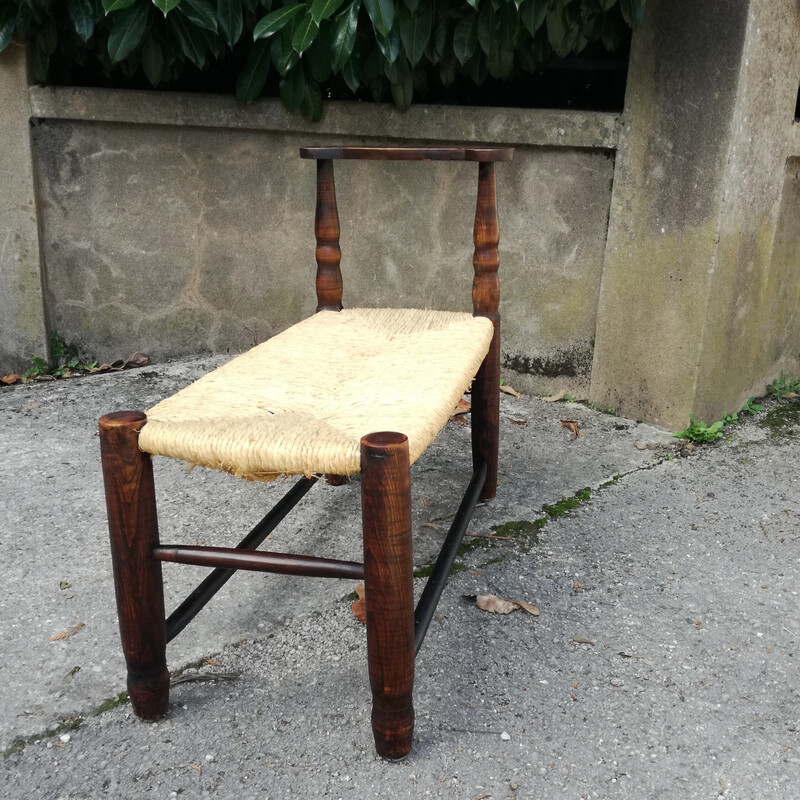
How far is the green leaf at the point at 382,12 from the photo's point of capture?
2301mm

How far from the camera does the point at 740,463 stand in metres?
2.51

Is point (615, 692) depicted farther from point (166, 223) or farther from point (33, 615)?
point (166, 223)

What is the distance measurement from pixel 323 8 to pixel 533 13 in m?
0.57

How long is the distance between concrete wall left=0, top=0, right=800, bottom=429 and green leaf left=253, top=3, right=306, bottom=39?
13.9 inches

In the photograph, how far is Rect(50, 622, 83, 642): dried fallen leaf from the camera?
1668 mm

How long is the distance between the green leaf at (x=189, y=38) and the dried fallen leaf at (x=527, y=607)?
1.86 meters

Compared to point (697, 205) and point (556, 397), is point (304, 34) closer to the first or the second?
point (697, 205)

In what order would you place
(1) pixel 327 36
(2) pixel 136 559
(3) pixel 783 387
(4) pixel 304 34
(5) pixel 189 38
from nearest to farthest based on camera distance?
(2) pixel 136 559 < (4) pixel 304 34 < (1) pixel 327 36 < (5) pixel 189 38 < (3) pixel 783 387

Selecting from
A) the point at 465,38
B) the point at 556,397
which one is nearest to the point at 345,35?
the point at 465,38

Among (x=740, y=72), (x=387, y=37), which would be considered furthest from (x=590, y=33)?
(x=387, y=37)

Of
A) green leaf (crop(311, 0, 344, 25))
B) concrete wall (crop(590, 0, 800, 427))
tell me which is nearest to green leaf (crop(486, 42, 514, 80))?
concrete wall (crop(590, 0, 800, 427))

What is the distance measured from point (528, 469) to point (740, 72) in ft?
3.96

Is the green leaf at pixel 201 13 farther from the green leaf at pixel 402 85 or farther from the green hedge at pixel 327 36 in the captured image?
the green leaf at pixel 402 85

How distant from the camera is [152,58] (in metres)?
2.68
